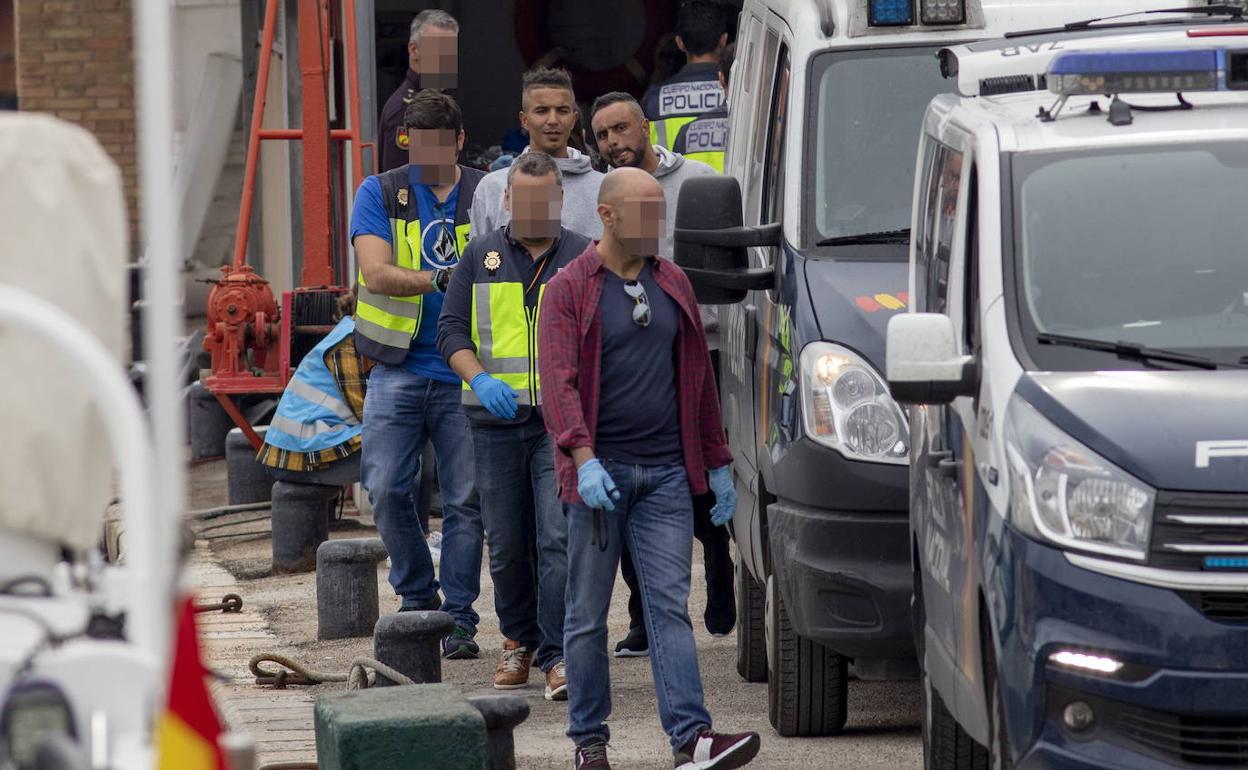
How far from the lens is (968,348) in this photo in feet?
19.6

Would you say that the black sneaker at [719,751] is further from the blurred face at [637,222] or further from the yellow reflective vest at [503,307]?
the yellow reflective vest at [503,307]

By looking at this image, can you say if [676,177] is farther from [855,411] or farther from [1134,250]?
[1134,250]

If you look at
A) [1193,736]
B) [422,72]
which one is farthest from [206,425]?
[1193,736]

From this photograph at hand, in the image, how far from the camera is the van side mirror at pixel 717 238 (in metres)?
7.34

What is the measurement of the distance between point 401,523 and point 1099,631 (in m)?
4.46

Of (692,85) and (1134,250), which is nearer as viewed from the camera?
(1134,250)

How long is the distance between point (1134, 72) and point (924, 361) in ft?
3.24

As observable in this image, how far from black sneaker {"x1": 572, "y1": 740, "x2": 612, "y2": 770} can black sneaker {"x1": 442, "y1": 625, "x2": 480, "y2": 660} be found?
2125mm

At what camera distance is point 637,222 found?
22.3 feet

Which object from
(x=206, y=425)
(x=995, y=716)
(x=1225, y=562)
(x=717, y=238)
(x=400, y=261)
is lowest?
(x=206, y=425)

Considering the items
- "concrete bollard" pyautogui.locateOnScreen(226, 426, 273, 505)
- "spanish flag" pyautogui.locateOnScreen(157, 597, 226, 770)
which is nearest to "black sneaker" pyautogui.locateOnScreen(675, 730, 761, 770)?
"spanish flag" pyautogui.locateOnScreen(157, 597, 226, 770)

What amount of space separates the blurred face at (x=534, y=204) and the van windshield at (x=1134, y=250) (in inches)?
90.0

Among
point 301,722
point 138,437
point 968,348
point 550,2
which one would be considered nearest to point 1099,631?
point 968,348

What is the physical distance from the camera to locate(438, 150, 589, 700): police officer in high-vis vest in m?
7.93
